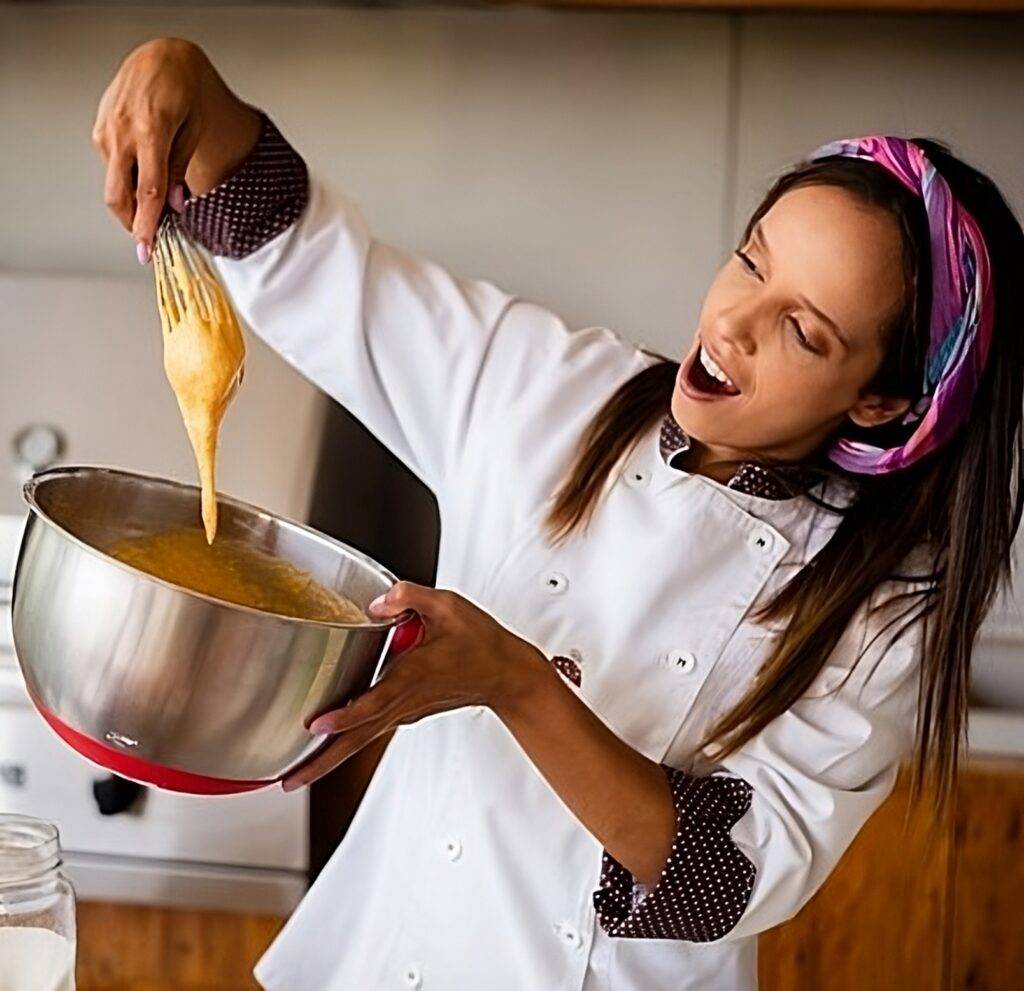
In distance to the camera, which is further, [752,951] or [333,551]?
[752,951]

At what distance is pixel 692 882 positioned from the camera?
1024 millimetres

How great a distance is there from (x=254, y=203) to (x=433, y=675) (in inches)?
13.4

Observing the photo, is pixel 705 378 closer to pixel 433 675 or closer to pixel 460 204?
pixel 433 675

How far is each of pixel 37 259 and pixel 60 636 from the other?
1.20 metres

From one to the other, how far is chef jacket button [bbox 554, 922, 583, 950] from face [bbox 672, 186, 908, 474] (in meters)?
0.29

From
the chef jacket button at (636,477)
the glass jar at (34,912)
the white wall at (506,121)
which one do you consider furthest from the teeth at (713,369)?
the white wall at (506,121)

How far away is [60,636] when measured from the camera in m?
0.81

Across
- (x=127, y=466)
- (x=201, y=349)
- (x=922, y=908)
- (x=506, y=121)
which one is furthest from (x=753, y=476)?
(x=506, y=121)

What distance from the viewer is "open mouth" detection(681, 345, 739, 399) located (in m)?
1.04

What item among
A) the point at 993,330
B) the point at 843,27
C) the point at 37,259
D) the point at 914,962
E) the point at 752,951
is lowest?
the point at 914,962

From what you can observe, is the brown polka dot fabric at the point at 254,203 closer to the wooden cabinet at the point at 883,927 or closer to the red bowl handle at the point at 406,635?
the red bowl handle at the point at 406,635

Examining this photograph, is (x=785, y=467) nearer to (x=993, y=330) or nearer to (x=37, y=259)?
(x=993, y=330)

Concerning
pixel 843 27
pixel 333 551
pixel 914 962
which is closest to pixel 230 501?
pixel 333 551

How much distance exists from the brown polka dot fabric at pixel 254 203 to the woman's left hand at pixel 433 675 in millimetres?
308
